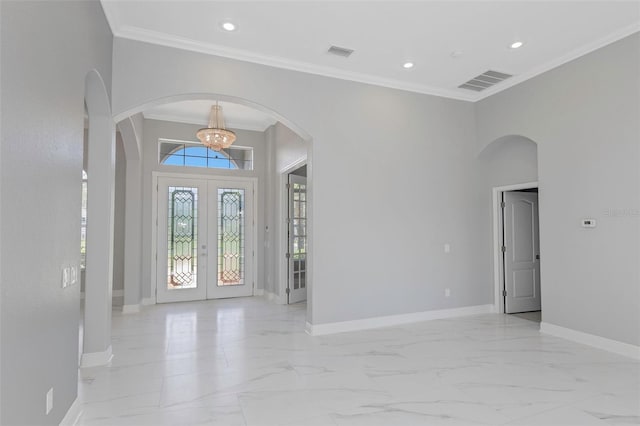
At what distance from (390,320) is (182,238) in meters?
4.24

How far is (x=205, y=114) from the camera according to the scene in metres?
7.06

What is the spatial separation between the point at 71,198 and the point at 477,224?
18.0 feet

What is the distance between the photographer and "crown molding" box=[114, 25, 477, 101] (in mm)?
4074

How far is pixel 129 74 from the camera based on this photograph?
4.05 metres

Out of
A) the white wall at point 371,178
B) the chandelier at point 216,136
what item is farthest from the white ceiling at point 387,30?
the chandelier at point 216,136

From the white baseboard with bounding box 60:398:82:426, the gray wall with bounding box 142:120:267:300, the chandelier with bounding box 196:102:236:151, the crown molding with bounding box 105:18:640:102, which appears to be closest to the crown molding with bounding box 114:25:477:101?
the crown molding with bounding box 105:18:640:102

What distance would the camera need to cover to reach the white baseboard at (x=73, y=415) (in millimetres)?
2455

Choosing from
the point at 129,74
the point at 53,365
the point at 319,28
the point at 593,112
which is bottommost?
→ the point at 53,365

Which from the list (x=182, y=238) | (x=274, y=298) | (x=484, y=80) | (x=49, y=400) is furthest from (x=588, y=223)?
(x=182, y=238)

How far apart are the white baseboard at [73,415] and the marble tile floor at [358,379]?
5 centimetres

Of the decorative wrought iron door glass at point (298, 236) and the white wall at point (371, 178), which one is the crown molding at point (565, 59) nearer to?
the white wall at point (371, 178)

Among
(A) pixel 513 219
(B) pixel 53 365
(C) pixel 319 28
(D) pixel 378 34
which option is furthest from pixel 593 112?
(B) pixel 53 365

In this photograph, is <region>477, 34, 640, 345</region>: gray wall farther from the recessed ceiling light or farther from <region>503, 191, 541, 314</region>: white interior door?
the recessed ceiling light

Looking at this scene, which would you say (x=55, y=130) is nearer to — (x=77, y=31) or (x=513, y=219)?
(x=77, y=31)
